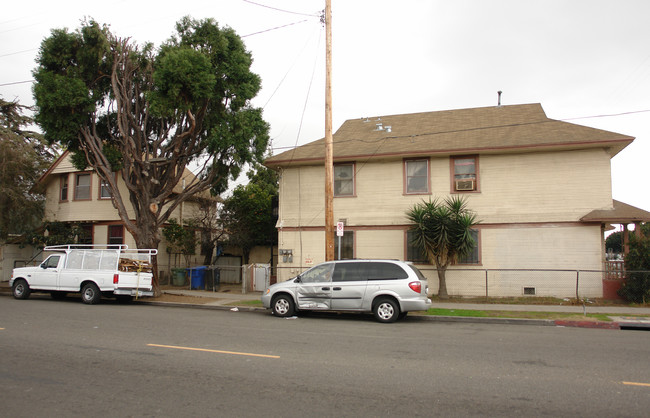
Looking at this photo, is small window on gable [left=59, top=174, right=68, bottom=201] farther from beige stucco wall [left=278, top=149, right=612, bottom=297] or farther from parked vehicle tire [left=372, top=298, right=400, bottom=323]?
parked vehicle tire [left=372, top=298, right=400, bottom=323]

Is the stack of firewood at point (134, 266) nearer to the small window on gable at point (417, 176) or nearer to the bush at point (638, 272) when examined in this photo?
the small window on gable at point (417, 176)

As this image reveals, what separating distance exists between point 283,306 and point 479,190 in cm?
904

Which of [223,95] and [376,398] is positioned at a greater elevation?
[223,95]

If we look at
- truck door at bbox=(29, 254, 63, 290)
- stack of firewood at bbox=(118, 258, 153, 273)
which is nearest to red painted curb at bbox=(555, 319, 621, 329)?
stack of firewood at bbox=(118, 258, 153, 273)

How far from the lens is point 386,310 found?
39.5 ft

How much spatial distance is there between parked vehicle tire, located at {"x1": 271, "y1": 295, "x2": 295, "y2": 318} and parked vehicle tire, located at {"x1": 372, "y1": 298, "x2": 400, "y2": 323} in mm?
2378

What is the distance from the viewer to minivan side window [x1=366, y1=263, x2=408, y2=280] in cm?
1208

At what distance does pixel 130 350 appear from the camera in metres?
8.11

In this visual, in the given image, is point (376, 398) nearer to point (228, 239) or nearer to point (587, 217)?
point (587, 217)

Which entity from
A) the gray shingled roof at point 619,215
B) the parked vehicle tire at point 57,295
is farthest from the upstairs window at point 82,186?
the gray shingled roof at point 619,215

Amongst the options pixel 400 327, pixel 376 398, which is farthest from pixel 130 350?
pixel 400 327

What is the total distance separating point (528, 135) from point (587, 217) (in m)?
3.61

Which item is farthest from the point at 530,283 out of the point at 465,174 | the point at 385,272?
the point at 385,272

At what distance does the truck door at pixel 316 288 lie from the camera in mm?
12602
